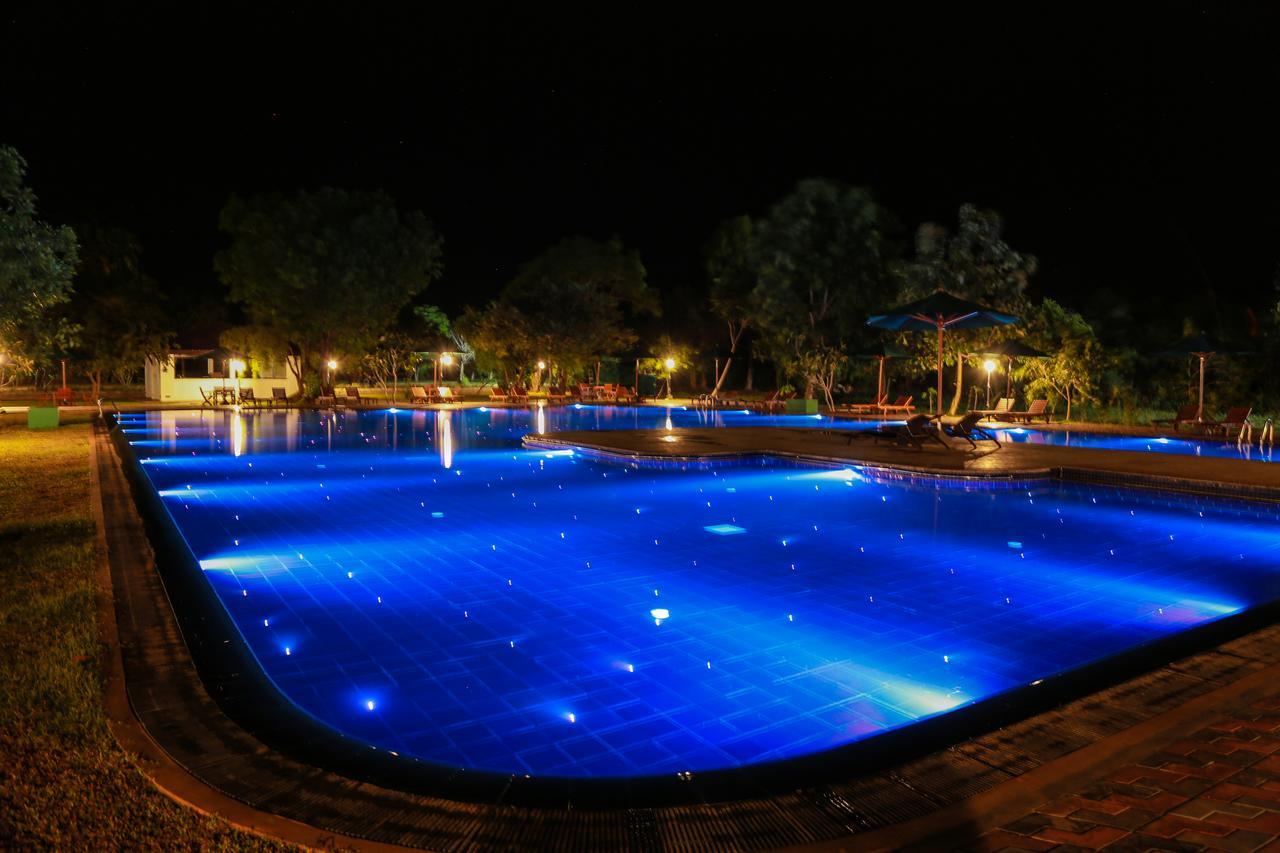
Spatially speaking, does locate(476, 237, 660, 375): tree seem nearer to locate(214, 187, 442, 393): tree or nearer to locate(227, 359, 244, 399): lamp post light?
locate(214, 187, 442, 393): tree

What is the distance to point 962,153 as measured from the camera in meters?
32.8

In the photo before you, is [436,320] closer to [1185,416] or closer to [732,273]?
[732,273]

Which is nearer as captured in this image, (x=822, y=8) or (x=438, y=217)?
(x=822, y=8)

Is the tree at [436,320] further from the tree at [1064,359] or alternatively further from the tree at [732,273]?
the tree at [1064,359]

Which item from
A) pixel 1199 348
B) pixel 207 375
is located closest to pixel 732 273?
pixel 1199 348

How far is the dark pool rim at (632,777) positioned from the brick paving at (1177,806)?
1.98ft

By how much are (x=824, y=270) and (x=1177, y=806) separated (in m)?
25.3

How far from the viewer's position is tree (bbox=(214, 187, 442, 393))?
91.1 ft

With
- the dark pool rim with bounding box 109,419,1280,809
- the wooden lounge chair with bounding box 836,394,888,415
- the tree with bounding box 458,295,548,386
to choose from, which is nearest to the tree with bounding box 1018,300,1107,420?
the wooden lounge chair with bounding box 836,394,888,415

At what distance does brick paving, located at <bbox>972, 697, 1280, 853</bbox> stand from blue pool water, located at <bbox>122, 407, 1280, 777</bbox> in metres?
0.96

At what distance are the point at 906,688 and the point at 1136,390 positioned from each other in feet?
70.1

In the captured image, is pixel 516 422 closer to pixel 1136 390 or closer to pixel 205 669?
pixel 1136 390

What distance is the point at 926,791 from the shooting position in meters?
2.49

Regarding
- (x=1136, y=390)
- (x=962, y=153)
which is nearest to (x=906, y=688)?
(x=1136, y=390)
